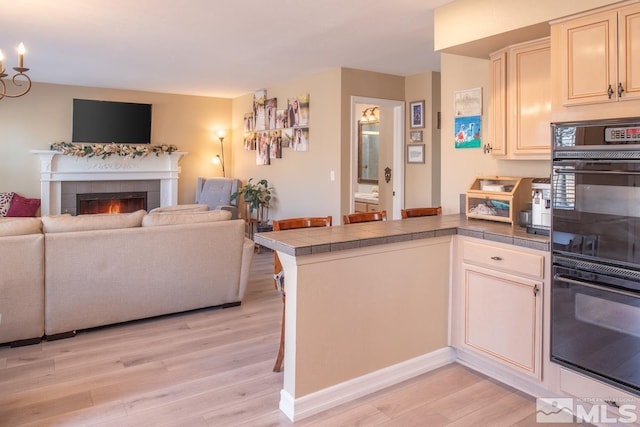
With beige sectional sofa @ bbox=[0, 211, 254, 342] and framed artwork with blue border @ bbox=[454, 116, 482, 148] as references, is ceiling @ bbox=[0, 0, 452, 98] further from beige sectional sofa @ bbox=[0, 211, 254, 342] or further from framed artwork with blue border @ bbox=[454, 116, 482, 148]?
beige sectional sofa @ bbox=[0, 211, 254, 342]

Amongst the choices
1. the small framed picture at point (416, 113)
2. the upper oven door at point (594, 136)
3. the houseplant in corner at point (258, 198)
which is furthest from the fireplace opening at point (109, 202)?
the upper oven door at point (594, 136)

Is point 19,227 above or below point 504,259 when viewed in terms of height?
above

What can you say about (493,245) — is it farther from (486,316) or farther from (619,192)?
(619,192)

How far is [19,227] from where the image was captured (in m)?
3.24

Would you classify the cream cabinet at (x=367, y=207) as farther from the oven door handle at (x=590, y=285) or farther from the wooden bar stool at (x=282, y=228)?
the oven door handle at (x=590, y=285)

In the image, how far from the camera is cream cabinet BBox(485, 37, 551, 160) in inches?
113

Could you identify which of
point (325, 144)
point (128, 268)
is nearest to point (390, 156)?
point (325, 144)

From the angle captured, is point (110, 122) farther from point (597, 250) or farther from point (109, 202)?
point (597, 250)

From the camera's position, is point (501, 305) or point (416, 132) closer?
point (501, 305)

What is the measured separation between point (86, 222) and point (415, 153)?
3898 millimetres

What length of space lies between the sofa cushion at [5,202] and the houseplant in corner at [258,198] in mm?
3084

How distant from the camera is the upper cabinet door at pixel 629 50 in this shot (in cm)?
219

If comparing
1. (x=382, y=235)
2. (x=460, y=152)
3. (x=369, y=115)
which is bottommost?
(x=382, y=235)

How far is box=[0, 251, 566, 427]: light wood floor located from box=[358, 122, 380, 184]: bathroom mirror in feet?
14.7
